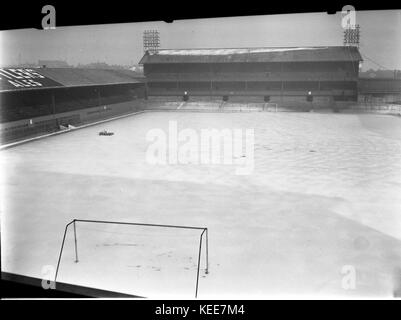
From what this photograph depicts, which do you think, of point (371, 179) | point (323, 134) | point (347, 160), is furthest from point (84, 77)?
point (371, 179)

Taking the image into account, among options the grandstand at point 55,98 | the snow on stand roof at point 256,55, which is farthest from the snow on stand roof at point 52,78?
the snow on stand roof at point 256,55

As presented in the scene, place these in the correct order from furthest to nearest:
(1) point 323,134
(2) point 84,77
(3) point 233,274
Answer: (2) point 84,77
(1) point 323,134
(3) point 233,274

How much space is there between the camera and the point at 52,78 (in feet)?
82.9

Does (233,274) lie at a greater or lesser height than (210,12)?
lesser

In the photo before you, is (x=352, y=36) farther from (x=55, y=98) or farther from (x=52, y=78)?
(x=55, y=98)

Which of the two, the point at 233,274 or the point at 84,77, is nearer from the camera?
the point at 233,274

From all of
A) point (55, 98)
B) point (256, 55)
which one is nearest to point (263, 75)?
point (256, 55)

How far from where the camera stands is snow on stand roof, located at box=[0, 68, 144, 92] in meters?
21.2

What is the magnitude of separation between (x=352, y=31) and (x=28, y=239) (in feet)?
138

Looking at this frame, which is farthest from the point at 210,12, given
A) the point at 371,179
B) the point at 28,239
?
the point at 371,179

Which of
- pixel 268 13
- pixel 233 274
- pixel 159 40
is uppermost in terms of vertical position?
pixel 159 40

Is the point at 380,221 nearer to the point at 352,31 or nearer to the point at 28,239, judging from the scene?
the point at 28,239

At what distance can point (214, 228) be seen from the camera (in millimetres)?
8727

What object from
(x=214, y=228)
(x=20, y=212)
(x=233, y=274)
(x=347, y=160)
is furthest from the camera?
(x=347, y=160)
